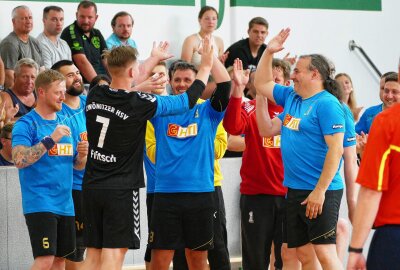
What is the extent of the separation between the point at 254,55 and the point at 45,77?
18.7ft

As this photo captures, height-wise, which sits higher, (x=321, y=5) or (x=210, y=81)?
(x=321, y=5)

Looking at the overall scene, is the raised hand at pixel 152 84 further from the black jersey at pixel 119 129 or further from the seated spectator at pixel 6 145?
the seated spectator at pixel 6 145

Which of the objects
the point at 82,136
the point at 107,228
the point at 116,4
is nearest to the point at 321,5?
the point at 116,4

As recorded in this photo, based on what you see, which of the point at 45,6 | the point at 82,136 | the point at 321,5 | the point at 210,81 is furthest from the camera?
the point at 321,5

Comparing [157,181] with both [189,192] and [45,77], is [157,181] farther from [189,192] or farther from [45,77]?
[45,77]

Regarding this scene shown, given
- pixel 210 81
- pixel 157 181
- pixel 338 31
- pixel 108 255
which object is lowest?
pixel 108 255

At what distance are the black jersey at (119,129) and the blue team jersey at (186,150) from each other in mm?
535

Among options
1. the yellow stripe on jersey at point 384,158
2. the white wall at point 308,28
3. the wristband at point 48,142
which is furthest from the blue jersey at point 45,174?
the white wall at point 308,28

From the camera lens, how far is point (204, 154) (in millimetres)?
7402

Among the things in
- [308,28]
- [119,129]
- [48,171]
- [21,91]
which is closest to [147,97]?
[119,129]

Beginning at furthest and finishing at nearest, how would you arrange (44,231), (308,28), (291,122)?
1. (308,28)
2. (44,231)
3. (291,122)

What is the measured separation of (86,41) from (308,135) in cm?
565

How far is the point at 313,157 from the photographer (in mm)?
7004

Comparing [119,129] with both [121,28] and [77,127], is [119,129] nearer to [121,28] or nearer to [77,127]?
[77,127]
